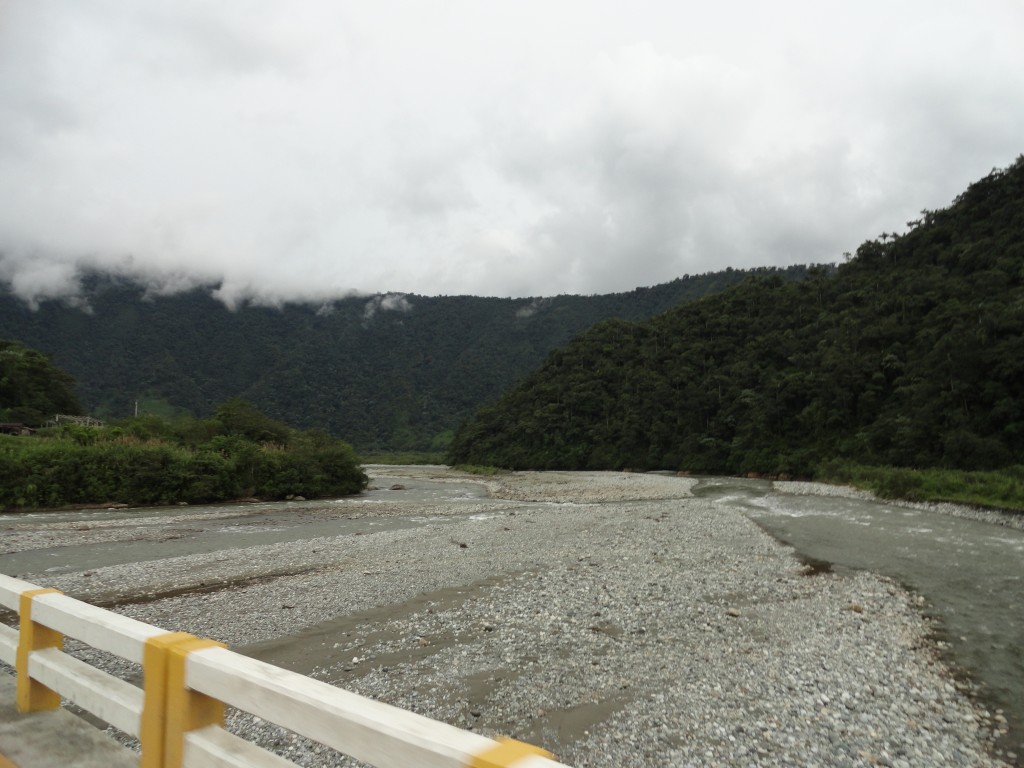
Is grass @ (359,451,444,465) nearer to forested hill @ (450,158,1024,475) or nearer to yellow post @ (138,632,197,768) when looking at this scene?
forested hill @ (450,158,1024,475)

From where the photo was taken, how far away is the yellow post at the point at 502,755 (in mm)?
1975

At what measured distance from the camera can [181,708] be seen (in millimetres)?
2984

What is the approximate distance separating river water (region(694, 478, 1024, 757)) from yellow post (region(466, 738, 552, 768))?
23.2ft

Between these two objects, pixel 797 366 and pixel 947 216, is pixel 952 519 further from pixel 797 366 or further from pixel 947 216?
pixel 947 216

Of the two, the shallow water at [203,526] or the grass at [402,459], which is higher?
the shallow water at [203,526]

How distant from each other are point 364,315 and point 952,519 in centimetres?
18933

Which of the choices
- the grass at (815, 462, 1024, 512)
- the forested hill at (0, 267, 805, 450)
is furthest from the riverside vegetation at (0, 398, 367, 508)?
the forested hill at (0, 267, 805, 450)

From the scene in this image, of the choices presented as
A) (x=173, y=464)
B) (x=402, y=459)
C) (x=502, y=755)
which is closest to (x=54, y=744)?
(x=502, y=755)

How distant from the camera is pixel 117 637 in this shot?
3.43 meters

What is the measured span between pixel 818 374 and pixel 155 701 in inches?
2532

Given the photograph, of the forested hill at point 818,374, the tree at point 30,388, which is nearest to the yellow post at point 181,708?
the forested hill at point 818,374

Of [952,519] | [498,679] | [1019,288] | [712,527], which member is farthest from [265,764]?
[1019,288]

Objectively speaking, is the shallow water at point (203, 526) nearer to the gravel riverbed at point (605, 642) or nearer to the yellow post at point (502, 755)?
the gravel riverbed at point (605, 642)

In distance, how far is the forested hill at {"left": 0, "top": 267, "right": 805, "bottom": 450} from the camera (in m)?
134
